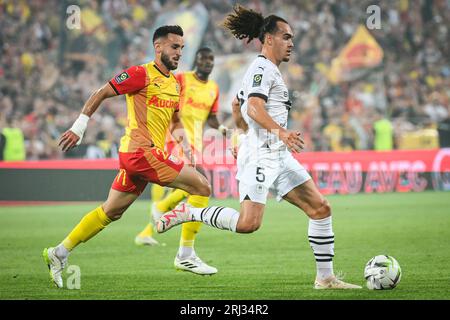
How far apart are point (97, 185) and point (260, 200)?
1173 centimetres

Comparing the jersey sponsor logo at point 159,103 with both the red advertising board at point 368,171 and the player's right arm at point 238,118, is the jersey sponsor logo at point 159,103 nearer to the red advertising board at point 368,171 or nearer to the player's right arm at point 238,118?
the player's right arm at point 238,118

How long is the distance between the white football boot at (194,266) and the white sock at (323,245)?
4.48 feet

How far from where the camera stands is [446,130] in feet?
75.7

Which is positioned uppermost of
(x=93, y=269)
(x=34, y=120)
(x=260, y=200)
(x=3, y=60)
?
(x=3, y=60)

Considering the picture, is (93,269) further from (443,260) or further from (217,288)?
(443,260)

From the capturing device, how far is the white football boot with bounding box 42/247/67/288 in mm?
7785

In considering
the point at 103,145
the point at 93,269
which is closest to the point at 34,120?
the point at 103,145

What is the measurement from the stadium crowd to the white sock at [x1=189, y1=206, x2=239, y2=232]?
1287 centimetres

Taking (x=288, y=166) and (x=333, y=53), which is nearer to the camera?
(x=288, y=166)

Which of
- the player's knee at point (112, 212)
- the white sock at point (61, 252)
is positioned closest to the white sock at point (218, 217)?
the player's knee at point (112, 212)

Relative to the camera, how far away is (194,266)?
859 cm

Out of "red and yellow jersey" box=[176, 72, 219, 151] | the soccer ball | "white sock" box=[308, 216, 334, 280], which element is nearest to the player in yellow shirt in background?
"red and yellow jersey" box=[176, 72, 219, 151]

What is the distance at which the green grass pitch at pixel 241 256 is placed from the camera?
7434 millimetres

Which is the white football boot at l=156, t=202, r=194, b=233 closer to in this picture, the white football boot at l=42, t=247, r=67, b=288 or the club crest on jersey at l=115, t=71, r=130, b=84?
the white football boot at l=42, t=247, r=67, b=288
